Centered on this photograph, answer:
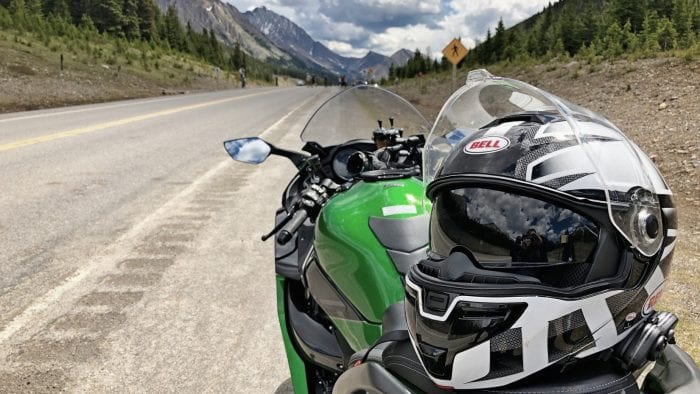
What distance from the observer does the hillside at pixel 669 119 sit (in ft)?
10.9

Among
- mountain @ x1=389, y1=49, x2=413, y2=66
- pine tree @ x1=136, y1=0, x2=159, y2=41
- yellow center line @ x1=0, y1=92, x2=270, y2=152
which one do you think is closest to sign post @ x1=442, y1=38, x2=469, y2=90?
mountain @ x1=389, y1=49, x2=413, y2=66

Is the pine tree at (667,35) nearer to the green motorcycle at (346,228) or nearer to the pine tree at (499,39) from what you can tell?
the green motorcycle at (346,228)

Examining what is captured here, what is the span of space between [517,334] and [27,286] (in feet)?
11.8

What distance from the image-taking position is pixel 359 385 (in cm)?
124

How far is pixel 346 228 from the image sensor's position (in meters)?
1.88

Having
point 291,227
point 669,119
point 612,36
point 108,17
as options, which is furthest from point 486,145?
point 108,17

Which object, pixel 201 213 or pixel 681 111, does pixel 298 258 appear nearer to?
pixel 201 213

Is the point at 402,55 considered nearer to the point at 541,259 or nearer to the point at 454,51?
the point at 454,51

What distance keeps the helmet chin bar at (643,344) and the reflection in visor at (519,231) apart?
20 centimetres

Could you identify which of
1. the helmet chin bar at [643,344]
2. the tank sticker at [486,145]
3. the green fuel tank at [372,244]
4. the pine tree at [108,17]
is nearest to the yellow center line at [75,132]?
the green fuel tank at [372,244]

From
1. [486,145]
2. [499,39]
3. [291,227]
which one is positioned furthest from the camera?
[499,39]

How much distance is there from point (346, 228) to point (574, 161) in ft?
3.16

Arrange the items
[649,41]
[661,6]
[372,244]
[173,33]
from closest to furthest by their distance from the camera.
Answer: [372,244] → [649,41] → [661,6] → [173,33]

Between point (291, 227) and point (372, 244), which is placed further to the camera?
point (291, 227)
